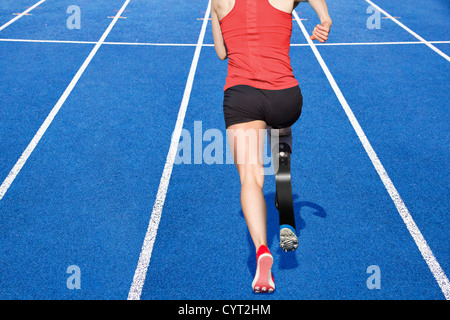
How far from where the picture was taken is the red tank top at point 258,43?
7.24ft

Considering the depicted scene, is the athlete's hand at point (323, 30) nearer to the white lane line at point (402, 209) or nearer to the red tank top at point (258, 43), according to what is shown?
the red tank top at point (258, 43)

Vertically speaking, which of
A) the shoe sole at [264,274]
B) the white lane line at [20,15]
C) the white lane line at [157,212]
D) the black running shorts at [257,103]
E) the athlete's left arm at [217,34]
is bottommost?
Answer: the white lane line at [157,212]

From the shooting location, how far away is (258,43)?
2.26 meters

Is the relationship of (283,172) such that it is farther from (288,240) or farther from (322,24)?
(322,24)

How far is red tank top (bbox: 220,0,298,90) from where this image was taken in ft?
7.24

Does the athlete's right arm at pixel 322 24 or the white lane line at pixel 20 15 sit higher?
the athlete's right arm at pixel 322 24

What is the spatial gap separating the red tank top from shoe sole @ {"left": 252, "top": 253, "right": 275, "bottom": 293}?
1.02 meters

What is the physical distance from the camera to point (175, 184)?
3.92 m

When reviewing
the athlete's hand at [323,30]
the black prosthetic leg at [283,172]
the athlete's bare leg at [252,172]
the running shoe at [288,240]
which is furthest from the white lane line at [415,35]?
the athlete's bare leg at [252,172]

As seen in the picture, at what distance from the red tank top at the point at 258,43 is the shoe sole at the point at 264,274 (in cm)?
102

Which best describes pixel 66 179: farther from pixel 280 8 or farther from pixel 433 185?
pixel 433 185

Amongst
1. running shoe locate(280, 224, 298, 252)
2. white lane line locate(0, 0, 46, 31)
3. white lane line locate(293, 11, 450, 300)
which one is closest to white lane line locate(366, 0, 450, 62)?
white lane line locate(293, 11, 450, 300)

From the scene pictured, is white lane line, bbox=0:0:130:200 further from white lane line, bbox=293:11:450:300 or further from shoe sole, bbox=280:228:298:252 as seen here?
white lane line, bbox=293:11:450:300

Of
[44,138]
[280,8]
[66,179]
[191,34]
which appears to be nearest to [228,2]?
[280,8]
